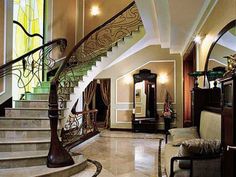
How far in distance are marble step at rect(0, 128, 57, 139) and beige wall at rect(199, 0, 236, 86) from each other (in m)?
3.26

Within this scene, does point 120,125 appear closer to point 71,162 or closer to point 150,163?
point 150,163

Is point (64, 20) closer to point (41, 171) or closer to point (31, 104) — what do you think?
point (31, 104)

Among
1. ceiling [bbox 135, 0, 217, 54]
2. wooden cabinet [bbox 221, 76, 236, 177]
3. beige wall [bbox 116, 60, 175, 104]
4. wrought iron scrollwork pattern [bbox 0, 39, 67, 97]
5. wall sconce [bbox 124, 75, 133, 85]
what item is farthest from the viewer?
wall sconce [bbox 124, 75, 133, 85]

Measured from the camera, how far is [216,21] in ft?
14.1

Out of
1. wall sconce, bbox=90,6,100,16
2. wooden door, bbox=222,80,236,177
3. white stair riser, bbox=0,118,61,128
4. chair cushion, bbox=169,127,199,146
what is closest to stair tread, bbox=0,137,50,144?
white stair riser, bbox=0,118,61,128

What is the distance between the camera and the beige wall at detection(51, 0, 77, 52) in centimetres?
741

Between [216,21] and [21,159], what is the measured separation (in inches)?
145

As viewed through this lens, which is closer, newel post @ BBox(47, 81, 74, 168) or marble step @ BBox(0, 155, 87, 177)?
marble step @ BBox(0, 155, 87, 177)

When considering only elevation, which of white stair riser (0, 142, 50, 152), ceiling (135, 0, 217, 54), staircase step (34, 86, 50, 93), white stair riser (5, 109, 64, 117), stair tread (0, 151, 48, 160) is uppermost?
ceiling (135, 0, 217, 54)

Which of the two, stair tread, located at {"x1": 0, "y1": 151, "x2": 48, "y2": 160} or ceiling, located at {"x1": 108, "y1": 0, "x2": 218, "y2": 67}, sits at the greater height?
ceiling, located at {"x1": 108, "y1": 0, "x2": 218, "y2": 67}

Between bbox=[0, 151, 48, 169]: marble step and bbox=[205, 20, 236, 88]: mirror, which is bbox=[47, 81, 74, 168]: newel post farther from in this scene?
bbox=[205, 20, 236, 88]: mirror

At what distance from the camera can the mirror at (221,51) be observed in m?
3.50

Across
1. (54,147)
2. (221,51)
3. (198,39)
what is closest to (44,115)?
(54,147)

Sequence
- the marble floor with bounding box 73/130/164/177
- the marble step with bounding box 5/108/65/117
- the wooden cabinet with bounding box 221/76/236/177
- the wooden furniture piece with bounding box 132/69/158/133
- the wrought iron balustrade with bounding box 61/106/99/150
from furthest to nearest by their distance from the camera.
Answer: the wooden furniture piece with bounding box 132/69/158/133, the wrought iron balustrade with bounding box 61/106/99/150, the marble step with bounding box 5/108/65/117, the marble floor with bounding box 73/130/164/177, the wooden cabinet with bounding box 221/76/236/177
